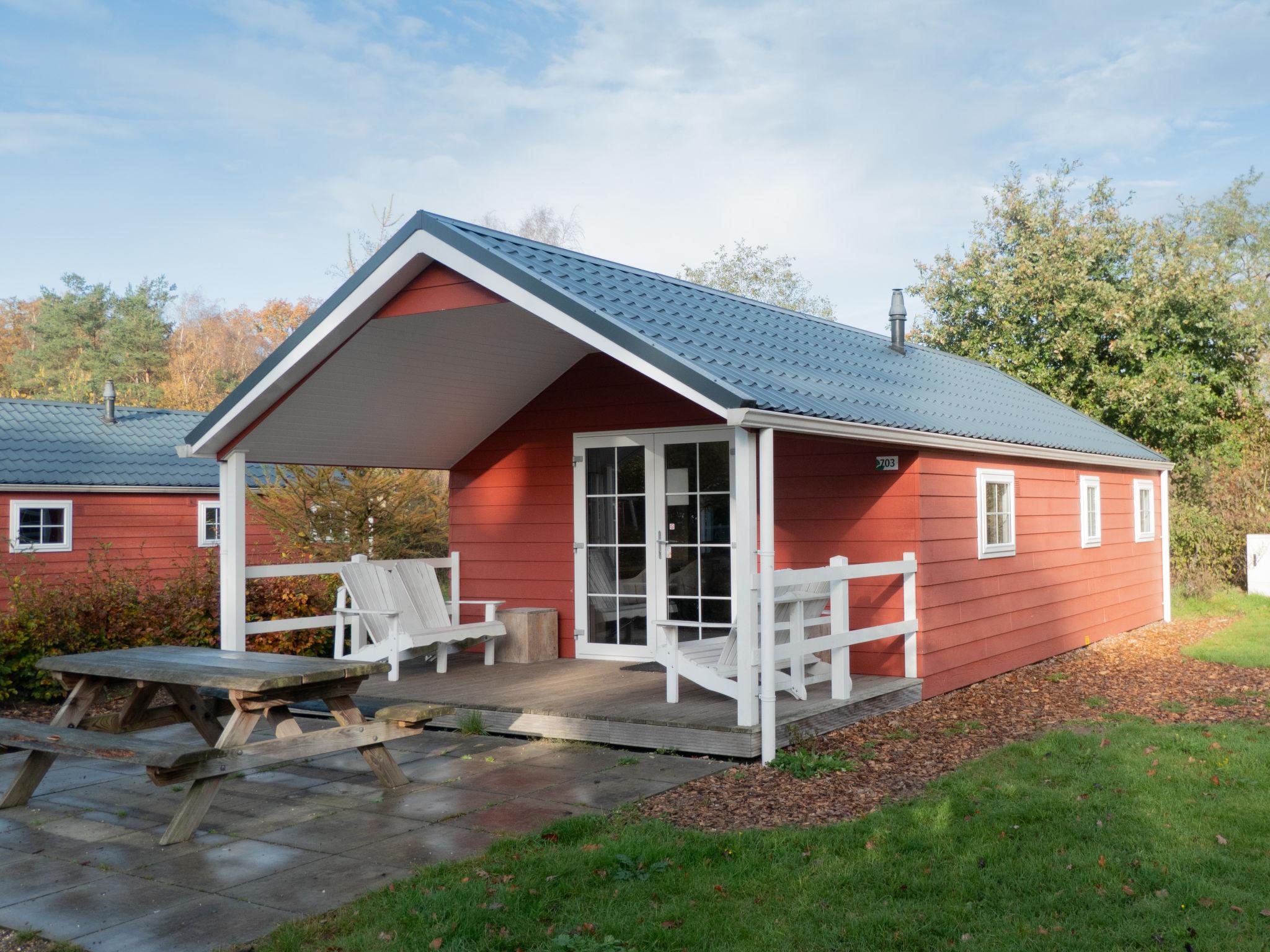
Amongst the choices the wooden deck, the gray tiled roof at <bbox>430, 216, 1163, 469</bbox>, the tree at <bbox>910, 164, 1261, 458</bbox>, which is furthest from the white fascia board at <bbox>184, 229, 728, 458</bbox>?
the tree at <bbox>910, 164, 1261, 458</bbox>

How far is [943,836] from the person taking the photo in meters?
4.83

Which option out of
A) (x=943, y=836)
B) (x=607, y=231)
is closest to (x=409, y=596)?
(x=943, y=836)

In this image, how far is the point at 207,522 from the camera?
1655 cm

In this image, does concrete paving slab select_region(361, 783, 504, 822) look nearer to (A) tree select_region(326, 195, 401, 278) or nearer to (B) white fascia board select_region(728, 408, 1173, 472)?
(B) white fascia board select_region(728, 408, 1173, 472)

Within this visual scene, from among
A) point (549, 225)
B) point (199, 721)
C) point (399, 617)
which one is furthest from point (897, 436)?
point (549, 225)

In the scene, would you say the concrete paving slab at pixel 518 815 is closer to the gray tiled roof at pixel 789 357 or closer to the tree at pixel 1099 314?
the gray tiled roof at pixel 789 357

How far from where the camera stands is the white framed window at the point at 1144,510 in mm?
13906

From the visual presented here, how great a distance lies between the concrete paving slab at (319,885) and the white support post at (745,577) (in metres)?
2.45

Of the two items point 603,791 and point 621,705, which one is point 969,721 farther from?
point 603,791

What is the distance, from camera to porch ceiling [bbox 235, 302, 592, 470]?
783 centimetres

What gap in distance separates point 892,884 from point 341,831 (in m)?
2.54

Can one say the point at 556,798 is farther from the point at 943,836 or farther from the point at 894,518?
the point at 894,518

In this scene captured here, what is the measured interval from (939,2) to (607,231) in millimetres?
23088

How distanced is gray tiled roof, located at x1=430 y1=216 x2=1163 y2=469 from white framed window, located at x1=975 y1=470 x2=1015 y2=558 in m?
0.37
